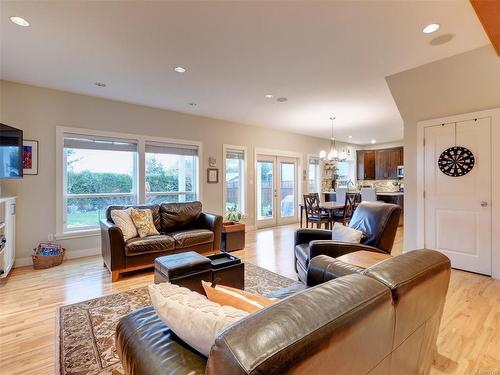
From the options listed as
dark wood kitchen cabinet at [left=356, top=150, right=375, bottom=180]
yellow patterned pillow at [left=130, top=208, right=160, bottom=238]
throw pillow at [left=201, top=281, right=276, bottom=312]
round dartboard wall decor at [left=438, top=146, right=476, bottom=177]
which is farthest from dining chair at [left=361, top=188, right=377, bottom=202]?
throw pillow at [left=201, top=281, right=276, bottom=312]

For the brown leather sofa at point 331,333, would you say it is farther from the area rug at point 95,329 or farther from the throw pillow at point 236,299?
the area rug at point 95,329

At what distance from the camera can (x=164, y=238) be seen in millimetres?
3471

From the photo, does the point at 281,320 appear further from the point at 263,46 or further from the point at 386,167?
the point at 386,167

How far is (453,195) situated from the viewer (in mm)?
3551

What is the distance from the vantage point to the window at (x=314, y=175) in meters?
7.94

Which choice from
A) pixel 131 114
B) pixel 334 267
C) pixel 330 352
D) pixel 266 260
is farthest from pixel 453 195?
pixel 131 114

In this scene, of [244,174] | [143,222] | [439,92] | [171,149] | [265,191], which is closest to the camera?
[439,92]

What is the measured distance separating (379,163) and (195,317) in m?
9.32

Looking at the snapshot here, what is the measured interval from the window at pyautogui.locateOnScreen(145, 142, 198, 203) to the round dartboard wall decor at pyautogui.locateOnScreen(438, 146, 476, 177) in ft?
13.9

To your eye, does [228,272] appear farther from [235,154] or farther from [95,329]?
[235,154]

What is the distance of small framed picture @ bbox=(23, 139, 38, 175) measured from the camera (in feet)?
12.0

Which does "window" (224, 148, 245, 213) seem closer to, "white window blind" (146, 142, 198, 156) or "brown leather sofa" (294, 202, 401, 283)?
"white window blind" (146, 142, 198, 156)

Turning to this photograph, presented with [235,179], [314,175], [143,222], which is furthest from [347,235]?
[314,175]

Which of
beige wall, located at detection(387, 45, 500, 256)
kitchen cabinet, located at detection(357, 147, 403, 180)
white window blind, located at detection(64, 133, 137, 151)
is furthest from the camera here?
kitchen cabinet, located at detection(357, 147, 403, 180)
